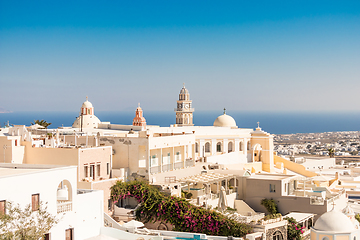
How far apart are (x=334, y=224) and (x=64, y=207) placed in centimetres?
1314

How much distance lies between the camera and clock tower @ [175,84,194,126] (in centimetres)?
6342

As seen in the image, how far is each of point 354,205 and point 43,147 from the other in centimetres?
2386

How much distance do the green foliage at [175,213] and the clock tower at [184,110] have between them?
118 ft

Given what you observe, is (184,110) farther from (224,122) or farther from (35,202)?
(35,202)

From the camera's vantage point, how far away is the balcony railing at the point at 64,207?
20016 mm

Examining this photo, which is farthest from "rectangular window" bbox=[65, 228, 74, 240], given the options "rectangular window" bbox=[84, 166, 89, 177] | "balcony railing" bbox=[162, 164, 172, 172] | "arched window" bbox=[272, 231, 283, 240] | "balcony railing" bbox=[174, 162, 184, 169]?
"balcony railing" bbox=[174, 162, 184, 169]

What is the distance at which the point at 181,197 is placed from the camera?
28609 millimetres

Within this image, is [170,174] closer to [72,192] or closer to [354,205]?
[72,192]

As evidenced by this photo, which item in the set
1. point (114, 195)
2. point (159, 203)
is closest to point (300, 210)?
point (159, 203)

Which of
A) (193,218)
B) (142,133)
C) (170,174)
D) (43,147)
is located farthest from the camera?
(142,133)

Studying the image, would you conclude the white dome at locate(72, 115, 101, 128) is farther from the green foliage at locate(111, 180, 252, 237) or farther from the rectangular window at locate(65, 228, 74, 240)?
the rectangular window at locate(65, 228, 74, 240)

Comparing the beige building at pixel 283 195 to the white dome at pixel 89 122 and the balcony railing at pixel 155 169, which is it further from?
the white dome at pixel 89 122

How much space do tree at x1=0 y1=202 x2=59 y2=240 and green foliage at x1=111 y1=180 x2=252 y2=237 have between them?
872 centimetres

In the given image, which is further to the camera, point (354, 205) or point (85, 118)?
point (85, 118)
